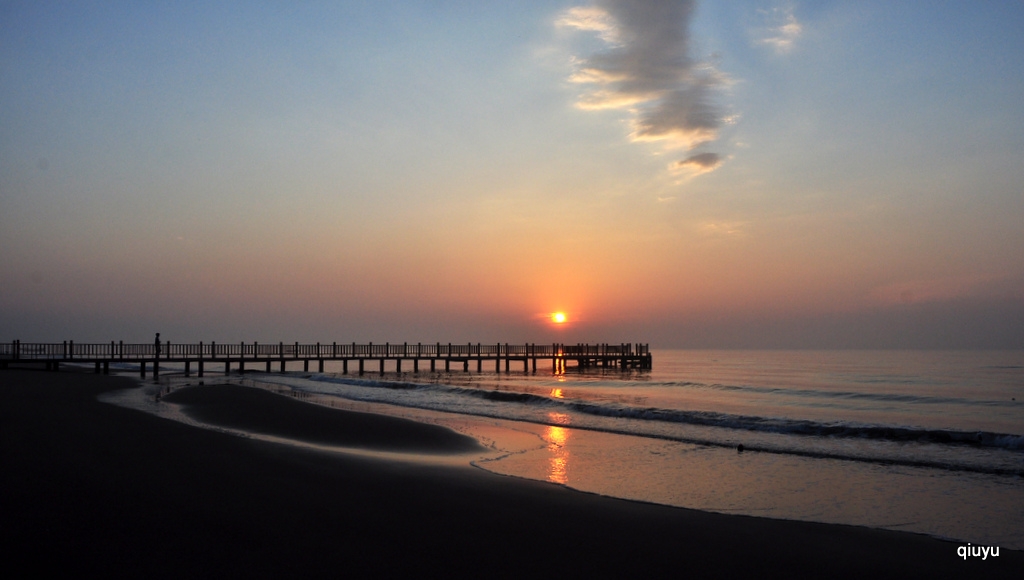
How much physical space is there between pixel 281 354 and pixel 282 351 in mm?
231

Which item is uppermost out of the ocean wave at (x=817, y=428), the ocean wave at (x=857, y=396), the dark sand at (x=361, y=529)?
the dark sand at (x=361, y=529)

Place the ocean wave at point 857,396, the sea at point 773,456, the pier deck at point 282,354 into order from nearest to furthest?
the sea at point 773,456
the ocean wave at point 857,396
the pier deck at point 282,354

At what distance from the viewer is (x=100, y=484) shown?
6.90 metres

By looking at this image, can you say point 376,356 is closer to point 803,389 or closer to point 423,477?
point 803,389

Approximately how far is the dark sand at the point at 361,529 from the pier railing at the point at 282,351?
3684 cm

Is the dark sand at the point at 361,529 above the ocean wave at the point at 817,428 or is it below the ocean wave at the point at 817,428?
above

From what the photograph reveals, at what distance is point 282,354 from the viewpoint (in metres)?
47.7

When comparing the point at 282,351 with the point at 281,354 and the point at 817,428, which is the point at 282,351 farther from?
the point at 817,428

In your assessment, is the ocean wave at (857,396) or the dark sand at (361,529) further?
the ocean wave at (857,396)

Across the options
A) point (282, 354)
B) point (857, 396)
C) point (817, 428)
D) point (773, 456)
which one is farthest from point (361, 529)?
point (282, 354)

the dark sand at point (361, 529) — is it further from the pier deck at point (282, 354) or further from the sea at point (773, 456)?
the pier deck at point (282, 354)

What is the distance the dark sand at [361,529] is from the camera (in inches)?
195

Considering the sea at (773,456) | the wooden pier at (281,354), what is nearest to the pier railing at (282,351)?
the wooden pier at (281,354)

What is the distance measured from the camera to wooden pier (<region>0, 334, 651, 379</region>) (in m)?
40.9
